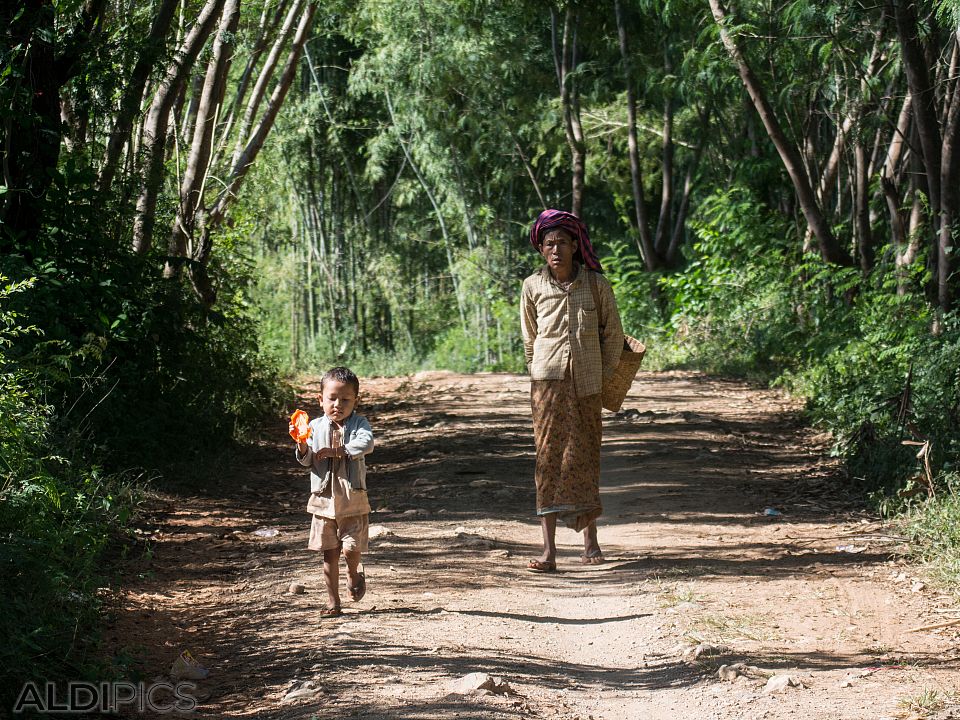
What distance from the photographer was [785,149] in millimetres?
12938

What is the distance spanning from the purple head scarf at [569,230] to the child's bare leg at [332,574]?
2.00 meters

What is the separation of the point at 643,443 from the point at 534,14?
11623mm

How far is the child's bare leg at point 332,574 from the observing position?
16.5ft

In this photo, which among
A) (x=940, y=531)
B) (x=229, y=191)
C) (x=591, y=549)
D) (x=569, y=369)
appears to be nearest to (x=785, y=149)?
(x=229, y=191)

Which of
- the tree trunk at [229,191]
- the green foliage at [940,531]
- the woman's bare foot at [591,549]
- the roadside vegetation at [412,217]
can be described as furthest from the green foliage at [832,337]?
the tree trunk at [229,191]

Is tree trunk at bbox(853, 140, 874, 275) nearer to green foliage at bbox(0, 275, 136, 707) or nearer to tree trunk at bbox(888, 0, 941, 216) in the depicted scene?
tree trunk at bbox(888, 0, 941, 216)

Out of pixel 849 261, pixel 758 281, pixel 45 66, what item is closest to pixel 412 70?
pixel 758 281

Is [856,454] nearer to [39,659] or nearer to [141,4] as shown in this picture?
[39,659]

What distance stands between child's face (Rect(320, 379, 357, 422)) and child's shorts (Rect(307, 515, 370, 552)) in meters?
0.47


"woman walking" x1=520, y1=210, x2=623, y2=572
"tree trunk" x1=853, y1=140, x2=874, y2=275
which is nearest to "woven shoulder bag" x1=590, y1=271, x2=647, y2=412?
"woman walking" x1=520, y1=210, x2=623, y2=572

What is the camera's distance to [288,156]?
20125mm

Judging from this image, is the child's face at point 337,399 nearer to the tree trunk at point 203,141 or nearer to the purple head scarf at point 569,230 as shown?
the purple head scarf at point 569,230

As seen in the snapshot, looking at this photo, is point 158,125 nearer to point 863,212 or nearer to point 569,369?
point 569,369

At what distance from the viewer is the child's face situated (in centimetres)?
489
